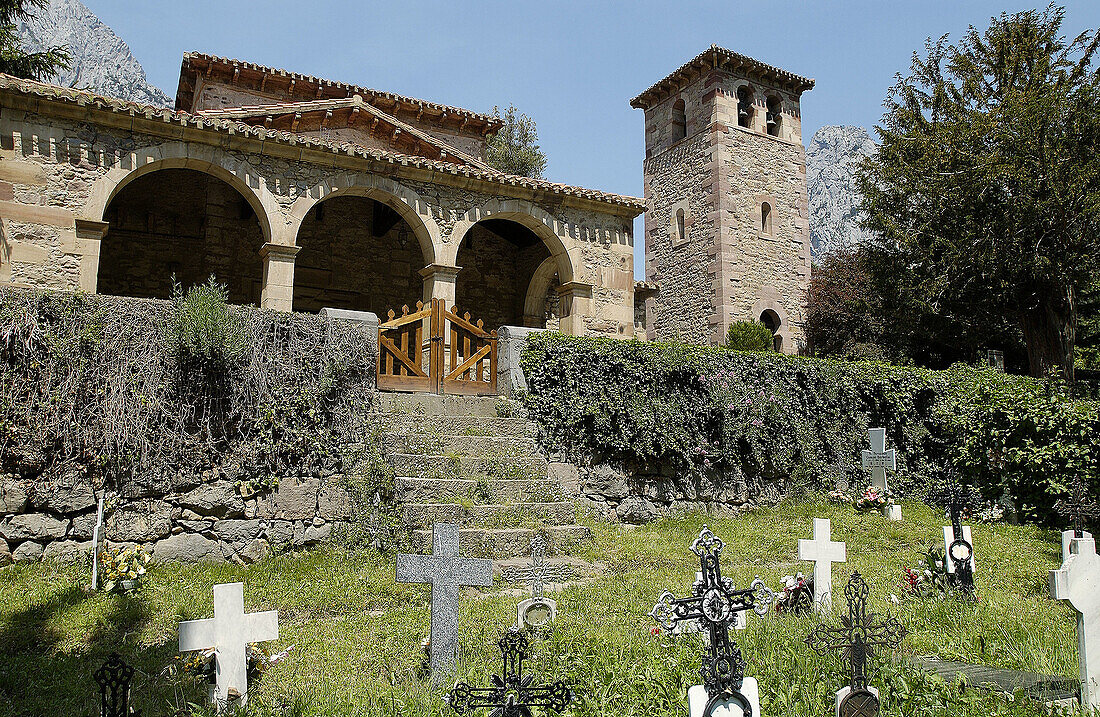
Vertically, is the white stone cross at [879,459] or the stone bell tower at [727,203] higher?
the stone bell tower at [727,203]

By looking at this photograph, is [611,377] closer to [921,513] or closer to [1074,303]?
[921,513]

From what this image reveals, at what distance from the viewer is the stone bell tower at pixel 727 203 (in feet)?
68.5

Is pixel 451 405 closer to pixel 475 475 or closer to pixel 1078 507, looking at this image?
pixel 475 475

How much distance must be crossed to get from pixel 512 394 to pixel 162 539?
3.98 m

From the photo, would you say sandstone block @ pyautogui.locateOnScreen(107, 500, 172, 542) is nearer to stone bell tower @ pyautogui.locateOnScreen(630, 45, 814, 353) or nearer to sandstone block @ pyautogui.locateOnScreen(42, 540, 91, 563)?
sandstone block @ pyautogui.locateOnScreen(42, 540, 91, 563)

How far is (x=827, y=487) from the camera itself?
10383 mm

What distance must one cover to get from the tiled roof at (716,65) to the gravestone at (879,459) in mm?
14212

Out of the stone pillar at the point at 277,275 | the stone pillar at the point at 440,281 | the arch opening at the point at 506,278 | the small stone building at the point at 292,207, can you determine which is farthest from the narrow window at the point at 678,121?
the stone pillar at the point at 277,275

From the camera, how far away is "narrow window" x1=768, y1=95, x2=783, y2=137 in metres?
22.6

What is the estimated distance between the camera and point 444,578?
4.16 metres

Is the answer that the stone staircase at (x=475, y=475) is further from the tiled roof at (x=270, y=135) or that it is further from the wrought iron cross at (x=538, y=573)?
the tiled roof at (x=270, y=135)

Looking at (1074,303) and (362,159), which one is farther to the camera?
(1074,303)

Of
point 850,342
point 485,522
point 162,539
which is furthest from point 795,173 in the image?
point 162,539

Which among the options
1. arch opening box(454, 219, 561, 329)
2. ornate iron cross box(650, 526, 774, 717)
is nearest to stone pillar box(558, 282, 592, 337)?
arch opening box(454, 219, 561, 329)
